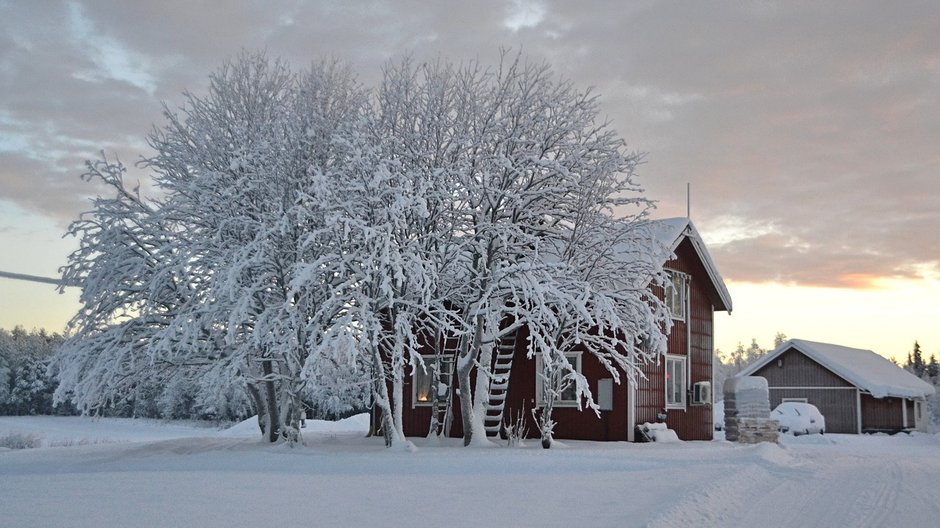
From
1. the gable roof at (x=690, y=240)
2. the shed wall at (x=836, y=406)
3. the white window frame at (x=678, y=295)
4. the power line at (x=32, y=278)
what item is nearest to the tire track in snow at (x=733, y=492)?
the gable roof at (x=690, y=240)

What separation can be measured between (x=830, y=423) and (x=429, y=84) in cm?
3139

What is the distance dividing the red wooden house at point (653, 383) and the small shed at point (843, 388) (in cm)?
1647

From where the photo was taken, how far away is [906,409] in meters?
44.6

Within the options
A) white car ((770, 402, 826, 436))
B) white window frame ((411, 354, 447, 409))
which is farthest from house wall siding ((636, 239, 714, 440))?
white car ((770, 402, 826, 436))

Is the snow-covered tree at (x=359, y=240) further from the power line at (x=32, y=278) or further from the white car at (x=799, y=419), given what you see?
the white car at (x=799, y=419)

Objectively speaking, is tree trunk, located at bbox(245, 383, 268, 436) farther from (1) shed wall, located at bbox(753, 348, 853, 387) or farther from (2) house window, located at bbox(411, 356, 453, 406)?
(1) shed wall, located at bbox(753, 348, 853, 387)

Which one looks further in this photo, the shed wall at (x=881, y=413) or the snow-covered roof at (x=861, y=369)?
the shed wall at (x=881, y=413)

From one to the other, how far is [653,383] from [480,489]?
14.6m

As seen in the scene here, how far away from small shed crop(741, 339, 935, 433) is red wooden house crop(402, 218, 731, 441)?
16474 mm

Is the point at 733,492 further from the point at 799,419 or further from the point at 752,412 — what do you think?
the point at 799,419

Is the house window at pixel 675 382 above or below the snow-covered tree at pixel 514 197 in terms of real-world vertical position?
below

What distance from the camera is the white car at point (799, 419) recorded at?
3738 cm

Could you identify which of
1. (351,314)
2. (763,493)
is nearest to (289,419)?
(351,314)

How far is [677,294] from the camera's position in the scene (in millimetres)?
29250
